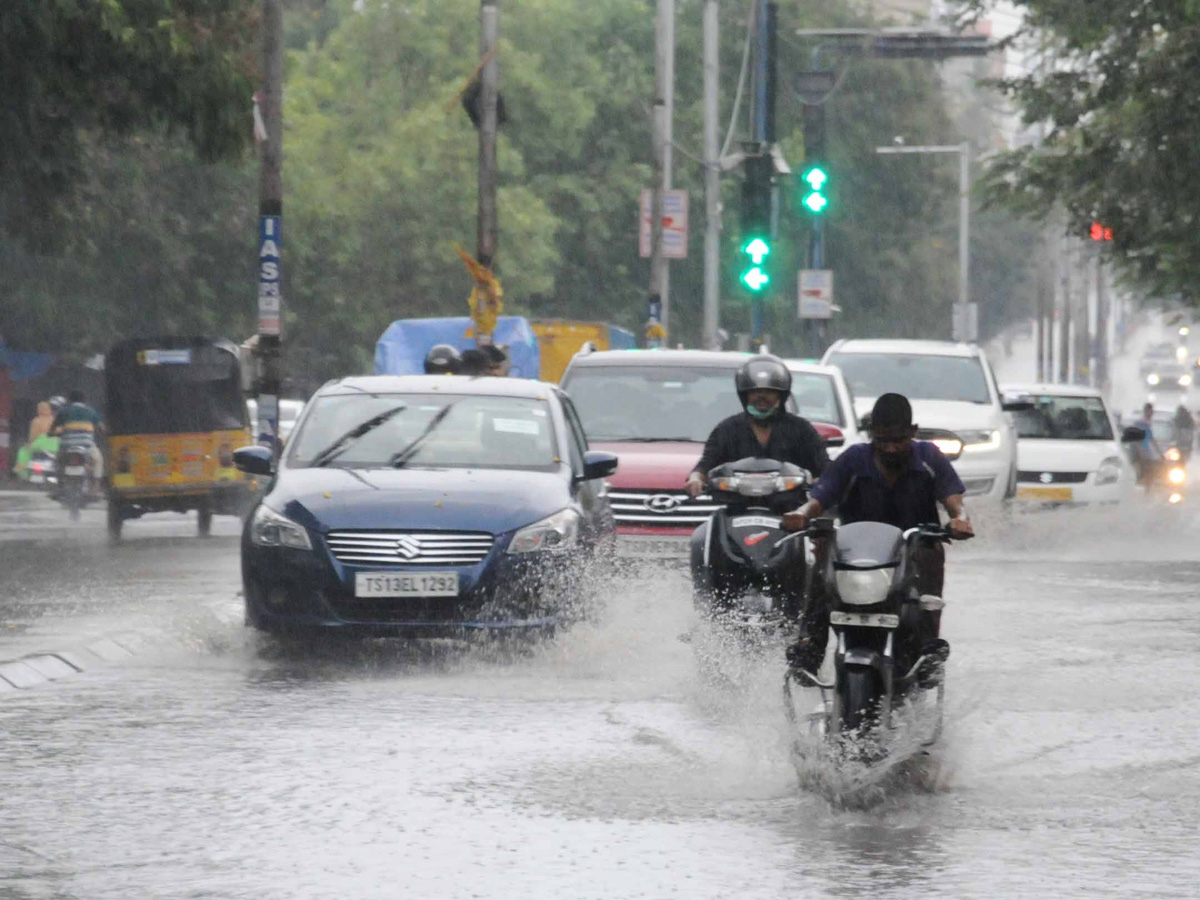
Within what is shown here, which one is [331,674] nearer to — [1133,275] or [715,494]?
[715,494]

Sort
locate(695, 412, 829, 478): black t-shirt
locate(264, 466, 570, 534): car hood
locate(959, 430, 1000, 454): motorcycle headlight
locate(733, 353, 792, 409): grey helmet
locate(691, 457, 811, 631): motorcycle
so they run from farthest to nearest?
locate(959, 430, 1000, 454): motorcycle headlight < locate(264, 466, 570, 534): car hood < locate(695, 412, 829, 478): black t-shirt < locate(733, 353, 792, 409): grey helmet < locate(691, 457, 811, 631): motorcycle

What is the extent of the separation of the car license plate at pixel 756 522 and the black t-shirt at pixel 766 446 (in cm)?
46

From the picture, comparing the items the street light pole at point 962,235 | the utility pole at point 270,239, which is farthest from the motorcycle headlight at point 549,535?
the street light pole at point 962,235

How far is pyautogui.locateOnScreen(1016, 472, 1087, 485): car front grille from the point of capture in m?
30.5

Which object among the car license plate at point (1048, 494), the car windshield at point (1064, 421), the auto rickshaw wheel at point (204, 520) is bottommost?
the auto rickshaw wheel at point (204, 520)

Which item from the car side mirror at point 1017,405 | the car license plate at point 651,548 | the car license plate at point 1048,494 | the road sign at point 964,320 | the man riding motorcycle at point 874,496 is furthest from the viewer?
the road sign at point 964,320

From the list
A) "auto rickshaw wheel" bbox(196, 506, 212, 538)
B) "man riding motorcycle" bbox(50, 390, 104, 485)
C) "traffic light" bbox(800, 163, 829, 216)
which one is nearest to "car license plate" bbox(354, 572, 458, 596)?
"auto rickshaw wheel" bbox(196, 506, 212, 538)

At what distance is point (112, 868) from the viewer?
8172 mm

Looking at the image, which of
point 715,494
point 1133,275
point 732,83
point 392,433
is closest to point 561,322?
point 1133,275

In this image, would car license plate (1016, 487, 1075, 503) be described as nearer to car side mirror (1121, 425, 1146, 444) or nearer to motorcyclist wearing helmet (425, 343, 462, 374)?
car side mirror (1121, 425, 1146, 444)

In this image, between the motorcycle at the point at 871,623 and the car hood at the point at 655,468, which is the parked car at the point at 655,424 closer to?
the car hood at the point at 655,468

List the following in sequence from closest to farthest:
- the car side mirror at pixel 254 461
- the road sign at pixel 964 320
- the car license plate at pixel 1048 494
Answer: the car side mirror at pixel 254 461, the car license plate at pixel 1048 494, the road sign at pixel 964 320

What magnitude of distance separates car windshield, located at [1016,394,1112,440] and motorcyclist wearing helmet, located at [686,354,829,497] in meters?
18.5

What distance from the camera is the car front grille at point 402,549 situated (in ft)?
46.2
